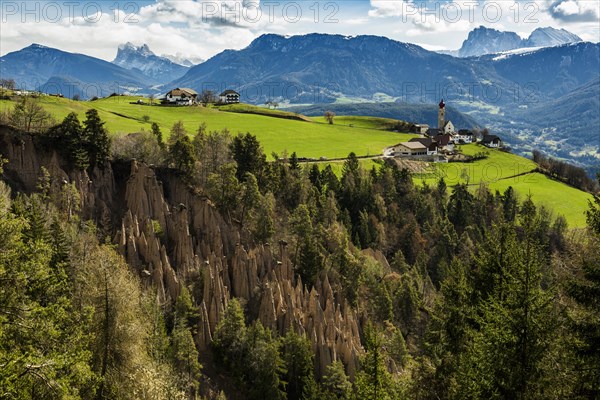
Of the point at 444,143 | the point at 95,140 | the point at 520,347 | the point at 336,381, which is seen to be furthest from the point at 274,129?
the point at 520,347

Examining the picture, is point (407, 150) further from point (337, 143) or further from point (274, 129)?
point (274, 129)

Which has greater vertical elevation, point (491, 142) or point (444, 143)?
point (491, 142)

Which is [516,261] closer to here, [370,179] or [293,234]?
[293,234]

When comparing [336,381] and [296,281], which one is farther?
[296,281]

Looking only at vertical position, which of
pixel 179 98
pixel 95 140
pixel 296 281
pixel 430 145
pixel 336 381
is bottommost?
pixel 336 381

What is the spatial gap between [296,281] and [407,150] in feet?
289

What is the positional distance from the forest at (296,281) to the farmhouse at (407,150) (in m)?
41.5

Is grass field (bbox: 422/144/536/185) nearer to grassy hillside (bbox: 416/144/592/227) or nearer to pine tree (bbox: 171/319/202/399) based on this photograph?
A: grassy hillside (bbox: 416/144/592/227)

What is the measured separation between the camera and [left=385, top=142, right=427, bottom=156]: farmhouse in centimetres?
13666

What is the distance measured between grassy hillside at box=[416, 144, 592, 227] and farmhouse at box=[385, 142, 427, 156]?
7416 mm

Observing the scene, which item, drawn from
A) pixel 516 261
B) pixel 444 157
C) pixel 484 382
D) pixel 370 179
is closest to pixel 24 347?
pixel 484 382

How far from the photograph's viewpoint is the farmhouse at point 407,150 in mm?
136663

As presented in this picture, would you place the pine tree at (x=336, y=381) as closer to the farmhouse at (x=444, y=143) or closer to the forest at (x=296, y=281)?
the forest at (x=296, y=281)

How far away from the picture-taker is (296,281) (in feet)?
198
